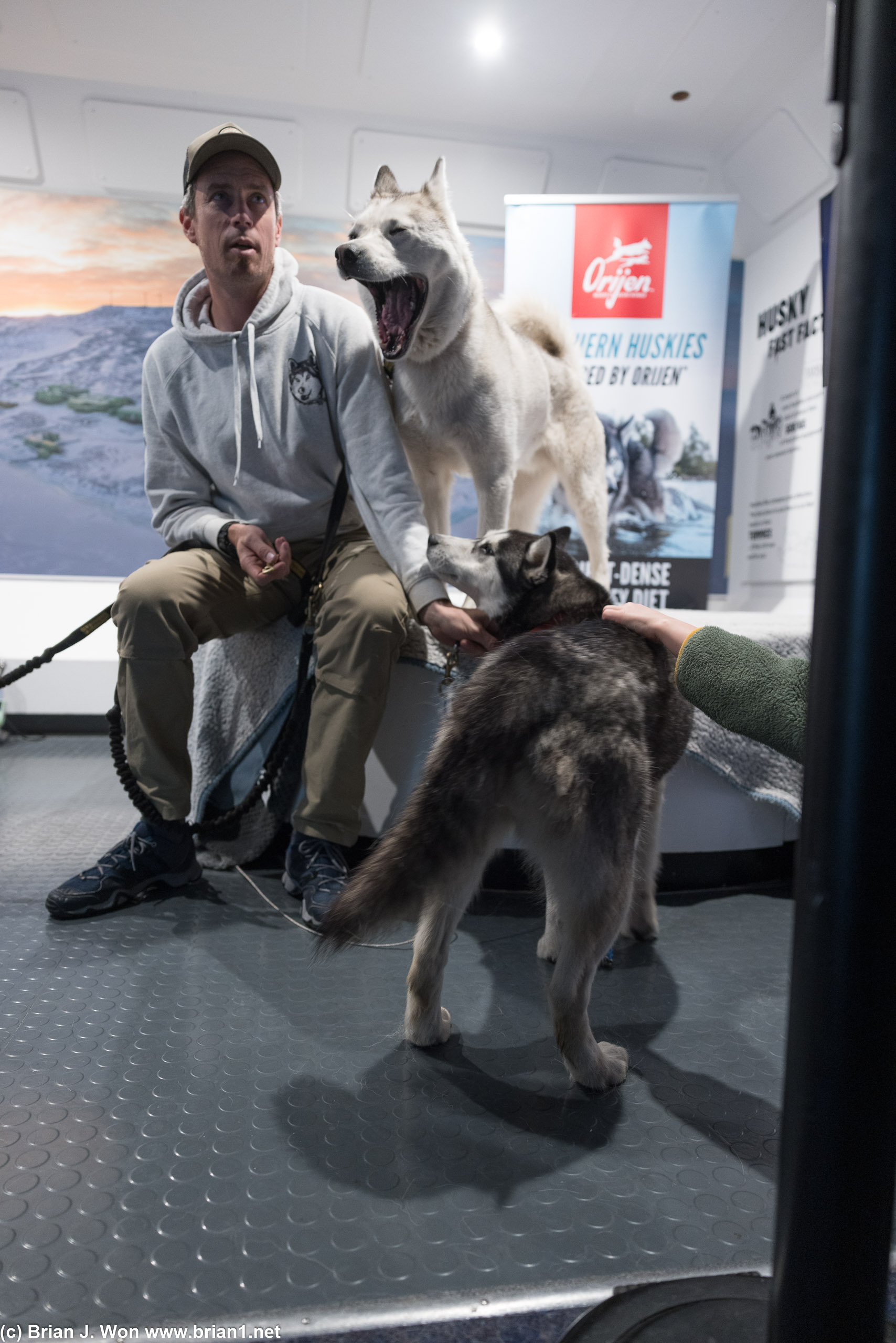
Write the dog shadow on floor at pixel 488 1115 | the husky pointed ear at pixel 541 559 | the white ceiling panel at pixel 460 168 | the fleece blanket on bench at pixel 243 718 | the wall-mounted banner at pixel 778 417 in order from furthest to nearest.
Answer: the wall-mounted banner at pixel 778 417 → the white ceiling panel at pixel 460 168 → the fleece blanket on bench at pixel 243 718 → the husky pointed ear at pixel 541 559 → the dog shadow on floor at pixel 488 1115

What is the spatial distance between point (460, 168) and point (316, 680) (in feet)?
9.12

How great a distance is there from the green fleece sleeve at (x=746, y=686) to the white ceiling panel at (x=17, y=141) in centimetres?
360

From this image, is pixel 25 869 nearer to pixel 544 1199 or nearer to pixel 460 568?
pixel 460 568

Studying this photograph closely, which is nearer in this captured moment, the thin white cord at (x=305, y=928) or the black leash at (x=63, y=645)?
the thin white cord at (x=305, y=928)

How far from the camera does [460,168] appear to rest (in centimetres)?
327

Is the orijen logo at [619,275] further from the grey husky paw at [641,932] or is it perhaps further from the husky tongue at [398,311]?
the grey husky paw at [641,932]

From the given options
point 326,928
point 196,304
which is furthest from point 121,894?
point 196,304

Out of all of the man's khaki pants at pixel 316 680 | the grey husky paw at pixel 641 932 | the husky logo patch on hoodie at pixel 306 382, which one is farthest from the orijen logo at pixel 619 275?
the grey husky paw at pixel 641 932

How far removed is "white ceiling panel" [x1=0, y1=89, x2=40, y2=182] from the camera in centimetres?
299

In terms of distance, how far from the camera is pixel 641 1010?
1201mm

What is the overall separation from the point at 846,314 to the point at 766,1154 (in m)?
0.90

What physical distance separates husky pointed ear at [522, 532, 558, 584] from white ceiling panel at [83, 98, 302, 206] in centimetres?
266

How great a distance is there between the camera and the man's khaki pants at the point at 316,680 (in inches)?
60.1

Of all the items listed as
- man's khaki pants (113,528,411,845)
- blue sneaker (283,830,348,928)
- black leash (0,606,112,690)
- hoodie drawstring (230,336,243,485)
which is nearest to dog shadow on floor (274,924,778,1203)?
blue sneaker (283,830,348,928)
